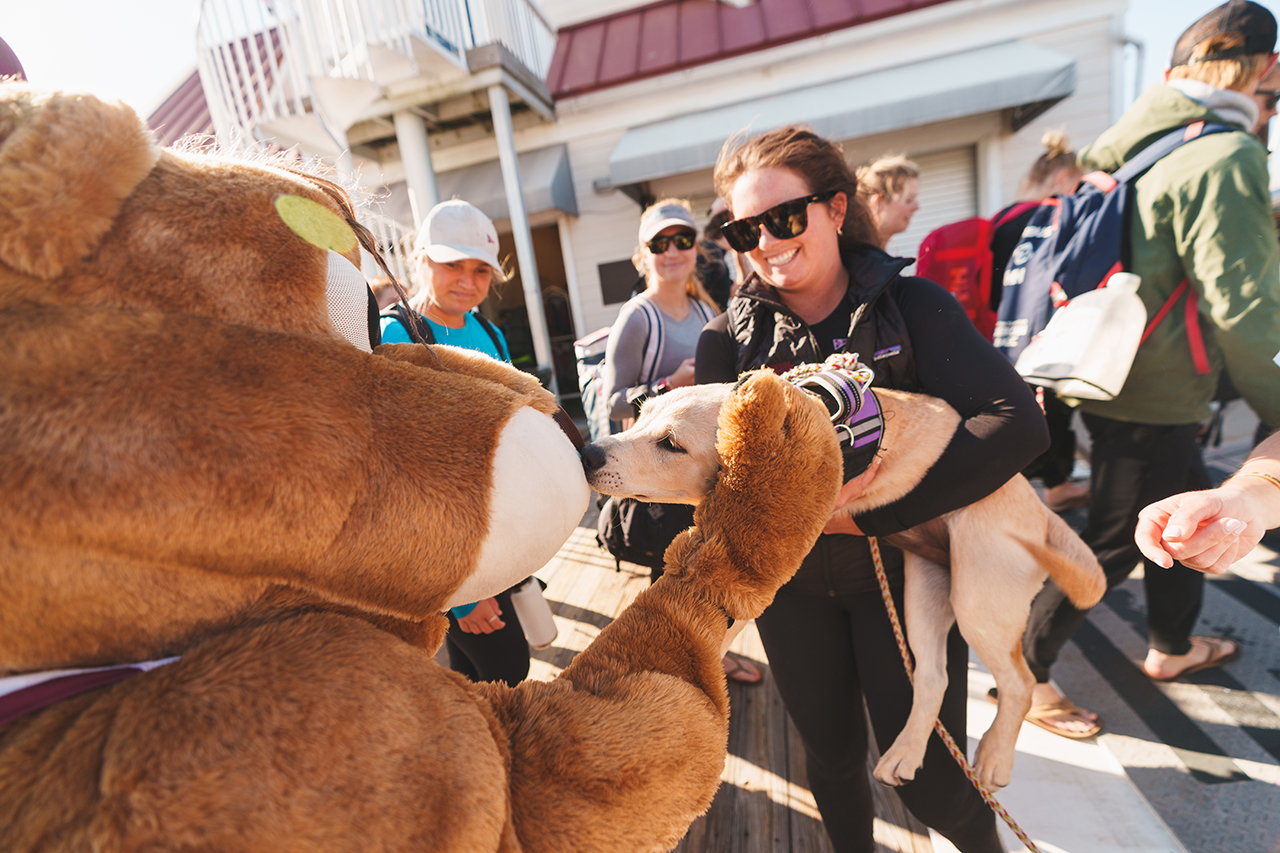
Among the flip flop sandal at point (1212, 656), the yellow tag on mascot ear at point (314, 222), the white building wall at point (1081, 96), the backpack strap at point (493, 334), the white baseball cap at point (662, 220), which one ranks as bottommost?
the flip flop sandal at point (1212, 656)

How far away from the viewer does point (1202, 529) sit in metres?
1.00

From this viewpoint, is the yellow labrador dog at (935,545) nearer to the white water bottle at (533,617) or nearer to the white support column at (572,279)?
the white water bottle at (533,617)

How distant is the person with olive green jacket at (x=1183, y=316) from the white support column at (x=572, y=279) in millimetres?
7324

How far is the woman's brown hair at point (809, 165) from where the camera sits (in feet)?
5.51

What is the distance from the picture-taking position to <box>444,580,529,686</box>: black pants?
6.86ft

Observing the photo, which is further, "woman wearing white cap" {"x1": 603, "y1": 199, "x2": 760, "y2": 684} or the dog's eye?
"woman wearing white cap" {"x1": 603, "y1": 199, "x2": 760, "y2": 684}

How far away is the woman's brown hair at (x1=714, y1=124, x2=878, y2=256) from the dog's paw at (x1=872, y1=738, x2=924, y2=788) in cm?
154

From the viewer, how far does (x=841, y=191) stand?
1741mm

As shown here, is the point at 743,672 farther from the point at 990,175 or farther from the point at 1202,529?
the point at 990,175

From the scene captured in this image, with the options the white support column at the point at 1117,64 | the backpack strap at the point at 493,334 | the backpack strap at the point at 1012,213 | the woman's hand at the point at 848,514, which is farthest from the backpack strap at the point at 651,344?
the white support column at the point at 1117,64

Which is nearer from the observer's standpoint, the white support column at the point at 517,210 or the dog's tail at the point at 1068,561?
the dog's tail at the point at 1068,561

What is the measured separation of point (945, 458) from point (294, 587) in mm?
1522

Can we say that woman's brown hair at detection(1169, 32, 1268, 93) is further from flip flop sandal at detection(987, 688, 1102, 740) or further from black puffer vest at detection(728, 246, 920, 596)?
flip flop sandal at detection(987, 688, 1102, 740)

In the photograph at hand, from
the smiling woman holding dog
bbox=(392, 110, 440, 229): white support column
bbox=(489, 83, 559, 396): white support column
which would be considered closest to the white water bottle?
the smiling woman holding dog
